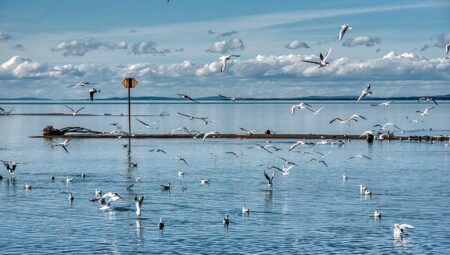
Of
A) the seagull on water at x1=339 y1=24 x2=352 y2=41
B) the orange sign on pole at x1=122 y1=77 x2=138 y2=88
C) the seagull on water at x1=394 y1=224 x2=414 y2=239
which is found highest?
the orange sign on pole at x1=122 y1=77 x2=138 y2=88

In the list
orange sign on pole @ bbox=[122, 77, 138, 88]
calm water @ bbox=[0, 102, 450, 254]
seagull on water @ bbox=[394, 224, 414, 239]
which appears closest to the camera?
calm water @ bbox=[0, 102, 450, 254]

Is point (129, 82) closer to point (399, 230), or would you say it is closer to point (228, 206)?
point (228, 206)

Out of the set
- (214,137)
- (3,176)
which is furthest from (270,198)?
(214,137)

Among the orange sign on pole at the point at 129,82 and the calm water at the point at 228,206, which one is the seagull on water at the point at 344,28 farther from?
the orange sign on pole at the point at 129,82

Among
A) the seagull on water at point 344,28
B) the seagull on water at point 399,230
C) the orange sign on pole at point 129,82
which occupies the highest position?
the orange sign on pole at point 129,82

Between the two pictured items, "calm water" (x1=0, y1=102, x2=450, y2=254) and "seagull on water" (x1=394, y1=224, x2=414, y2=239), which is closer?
"calm water" (x1=0, y1=102, x2=450, y2=254)

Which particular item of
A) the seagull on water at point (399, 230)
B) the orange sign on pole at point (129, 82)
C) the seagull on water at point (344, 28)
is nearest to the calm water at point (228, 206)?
the seagull on water at point (399, 230)

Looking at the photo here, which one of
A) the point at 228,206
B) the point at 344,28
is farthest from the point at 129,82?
the point at 344,28

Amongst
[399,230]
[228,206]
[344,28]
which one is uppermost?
[344,28]

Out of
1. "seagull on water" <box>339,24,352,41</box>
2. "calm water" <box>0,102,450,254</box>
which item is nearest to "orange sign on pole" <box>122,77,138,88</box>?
Result: "calm water" <box>0,102,450,254</box>

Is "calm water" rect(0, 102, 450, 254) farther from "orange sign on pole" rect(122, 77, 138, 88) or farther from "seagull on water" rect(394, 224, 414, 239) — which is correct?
"orange sign on pole" rect(122, 77, 138, 88)

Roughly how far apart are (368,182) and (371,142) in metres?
38.0

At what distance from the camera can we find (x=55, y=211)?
143ft

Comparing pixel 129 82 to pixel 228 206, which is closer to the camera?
pixel 228 206
